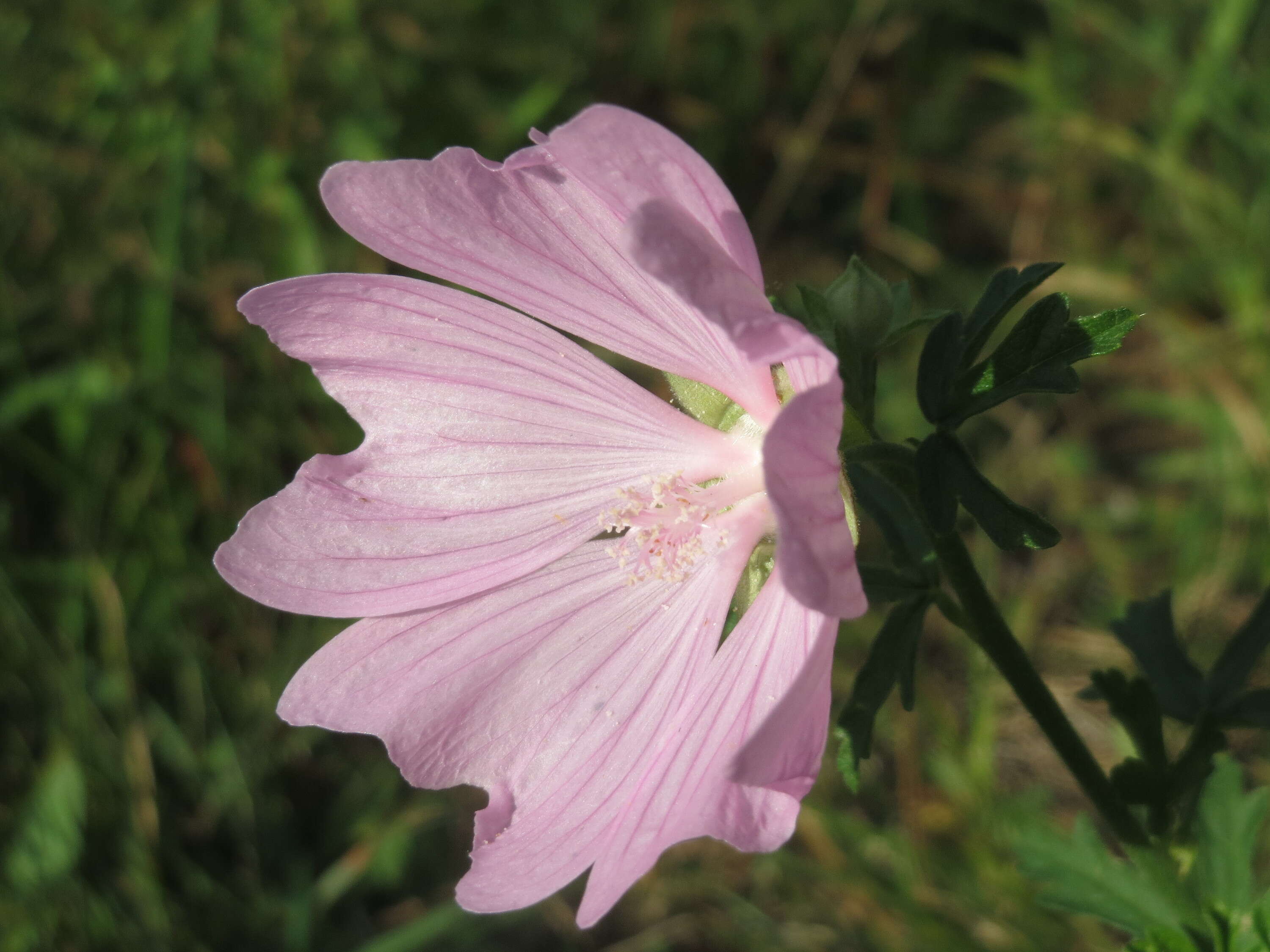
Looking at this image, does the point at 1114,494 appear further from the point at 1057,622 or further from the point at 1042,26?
the point at 1042,26

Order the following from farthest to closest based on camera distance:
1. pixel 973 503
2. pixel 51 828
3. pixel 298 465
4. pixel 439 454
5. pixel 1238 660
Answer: pixel 298 465, pixel 51 828, pixel 1238 660, pixel 439 454, pixel 973 503

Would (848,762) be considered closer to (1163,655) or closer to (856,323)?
(856,323)

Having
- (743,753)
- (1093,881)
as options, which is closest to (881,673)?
(743,753)

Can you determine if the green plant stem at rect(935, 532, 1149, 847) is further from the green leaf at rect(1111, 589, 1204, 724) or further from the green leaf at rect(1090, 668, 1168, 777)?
the green leaf at rect(1111, 589, 1204, 724)

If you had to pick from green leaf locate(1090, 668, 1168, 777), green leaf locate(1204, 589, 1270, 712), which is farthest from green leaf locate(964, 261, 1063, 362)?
green leaf locate(1204, 589, 1270, 712)

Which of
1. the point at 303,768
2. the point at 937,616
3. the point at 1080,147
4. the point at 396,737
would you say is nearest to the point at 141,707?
the point at 303,768

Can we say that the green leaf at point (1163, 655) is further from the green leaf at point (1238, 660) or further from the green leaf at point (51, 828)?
the green leaf at point (51, 828)
